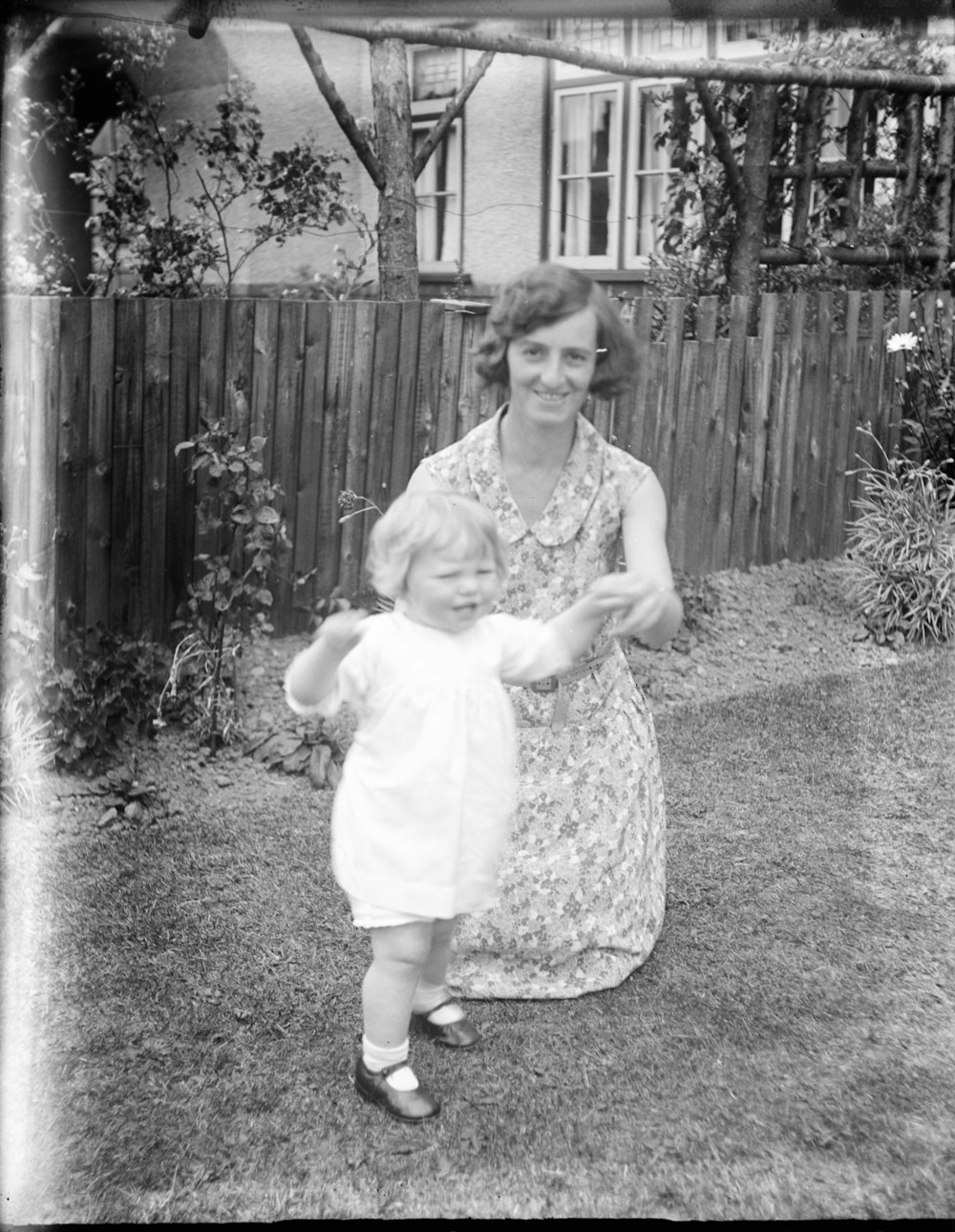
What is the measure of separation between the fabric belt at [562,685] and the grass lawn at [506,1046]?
1.98 feet

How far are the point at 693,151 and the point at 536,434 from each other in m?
3.81

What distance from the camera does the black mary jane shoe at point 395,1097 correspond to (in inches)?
88.5

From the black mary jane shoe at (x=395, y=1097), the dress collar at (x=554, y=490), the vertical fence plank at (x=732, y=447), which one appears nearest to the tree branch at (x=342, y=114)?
the dress collar at (x=554, y=490)

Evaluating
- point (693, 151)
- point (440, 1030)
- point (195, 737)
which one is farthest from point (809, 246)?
point (440, 1030)

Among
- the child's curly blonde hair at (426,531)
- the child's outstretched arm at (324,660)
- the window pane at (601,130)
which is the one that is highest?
the window pane at (601,130)

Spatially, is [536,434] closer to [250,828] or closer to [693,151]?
[250,828]

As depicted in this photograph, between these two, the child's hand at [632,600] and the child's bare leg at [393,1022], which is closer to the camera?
the child's hand at [632,600]

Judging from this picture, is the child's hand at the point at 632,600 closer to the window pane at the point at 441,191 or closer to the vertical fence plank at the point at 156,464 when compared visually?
the window pane at the point at 441,191

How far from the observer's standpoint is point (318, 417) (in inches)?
190

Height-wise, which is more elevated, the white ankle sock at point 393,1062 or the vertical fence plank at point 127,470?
the vertical fence plank at point 127,470

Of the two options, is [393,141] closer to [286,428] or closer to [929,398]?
[286,428]

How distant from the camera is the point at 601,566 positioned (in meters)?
2.67

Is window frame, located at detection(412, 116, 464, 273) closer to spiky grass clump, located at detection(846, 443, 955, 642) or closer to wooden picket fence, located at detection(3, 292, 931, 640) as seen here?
wooden picket fence, located at detection(3, 292, 931, 640)

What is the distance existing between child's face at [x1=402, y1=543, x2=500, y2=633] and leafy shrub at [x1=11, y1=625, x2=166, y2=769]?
Answer: 213 cm
